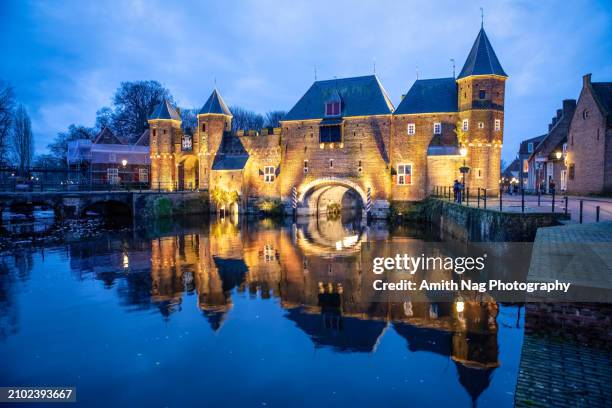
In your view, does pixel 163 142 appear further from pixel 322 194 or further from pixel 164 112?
pixel 322 194

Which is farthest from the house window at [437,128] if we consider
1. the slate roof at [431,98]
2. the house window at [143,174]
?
the house window at [143,174]

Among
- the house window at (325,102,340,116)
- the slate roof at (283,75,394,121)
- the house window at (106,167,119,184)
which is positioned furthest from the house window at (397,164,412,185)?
the house window at (106,167,119,184)

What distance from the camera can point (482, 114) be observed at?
2444cm

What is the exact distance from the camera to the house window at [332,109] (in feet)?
94.3

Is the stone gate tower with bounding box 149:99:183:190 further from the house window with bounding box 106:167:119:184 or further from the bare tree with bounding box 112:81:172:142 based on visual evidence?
the bare tree with bounding box 112:81:172:142

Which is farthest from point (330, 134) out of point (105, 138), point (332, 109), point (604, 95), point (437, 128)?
point (105, 138)

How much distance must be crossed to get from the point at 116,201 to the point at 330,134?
1735cm

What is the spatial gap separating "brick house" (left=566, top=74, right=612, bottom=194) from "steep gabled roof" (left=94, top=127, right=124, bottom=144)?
39.1 metres

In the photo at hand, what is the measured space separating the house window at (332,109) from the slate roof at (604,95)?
50.8ft

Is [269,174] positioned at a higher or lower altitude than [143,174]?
lower

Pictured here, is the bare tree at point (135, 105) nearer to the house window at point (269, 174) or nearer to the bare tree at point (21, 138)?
the bare tree at point (21, 138)

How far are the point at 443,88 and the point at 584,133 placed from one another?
879cm

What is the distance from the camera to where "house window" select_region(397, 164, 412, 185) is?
89.3 feet

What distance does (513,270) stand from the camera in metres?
9.85
